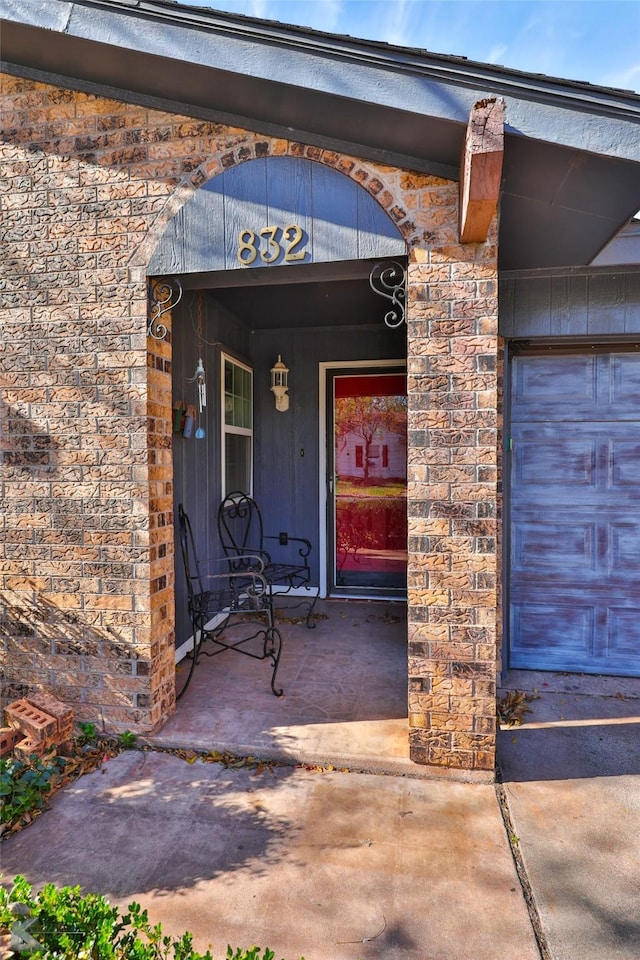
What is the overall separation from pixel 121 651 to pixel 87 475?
0.88 meters

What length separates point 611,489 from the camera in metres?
3.43

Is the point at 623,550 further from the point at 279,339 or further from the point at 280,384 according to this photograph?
the point at 279,339

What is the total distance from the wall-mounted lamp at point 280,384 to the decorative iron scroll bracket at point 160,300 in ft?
7.53

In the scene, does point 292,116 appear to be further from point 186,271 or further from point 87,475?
point 87,475

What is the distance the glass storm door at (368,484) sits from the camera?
499 cm

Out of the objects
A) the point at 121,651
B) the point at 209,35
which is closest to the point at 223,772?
the point at 121,651

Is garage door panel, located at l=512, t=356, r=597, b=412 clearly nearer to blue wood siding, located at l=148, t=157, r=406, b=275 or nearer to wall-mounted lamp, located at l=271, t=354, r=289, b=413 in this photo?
blue wood siding, located at l=148, t=157, r=406, b=275

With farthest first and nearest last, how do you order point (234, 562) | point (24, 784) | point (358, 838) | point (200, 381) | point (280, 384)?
point (280, 384), point (234, 562), point (200, 381), point (24, 784), point (358, 838)

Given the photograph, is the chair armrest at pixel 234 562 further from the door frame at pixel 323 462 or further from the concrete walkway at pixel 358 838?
the concrete walkway at pixel 358 838

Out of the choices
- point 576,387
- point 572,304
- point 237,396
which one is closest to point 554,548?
point 576,387

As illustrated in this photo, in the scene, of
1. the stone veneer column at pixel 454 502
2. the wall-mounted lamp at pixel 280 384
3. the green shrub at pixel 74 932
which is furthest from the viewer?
the wall-mounted lamp at pixel 280 384

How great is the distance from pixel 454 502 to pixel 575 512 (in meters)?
1.59

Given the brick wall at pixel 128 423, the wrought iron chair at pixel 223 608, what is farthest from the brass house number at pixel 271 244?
the wrought iron chair at pixel 223 608

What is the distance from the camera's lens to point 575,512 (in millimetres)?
3461
